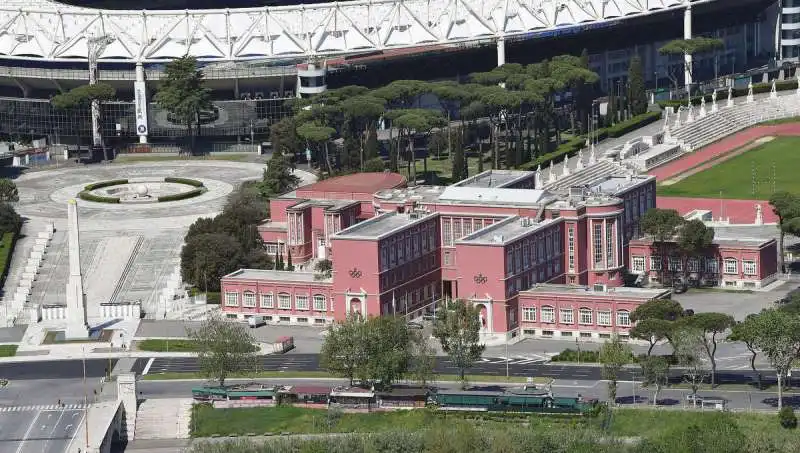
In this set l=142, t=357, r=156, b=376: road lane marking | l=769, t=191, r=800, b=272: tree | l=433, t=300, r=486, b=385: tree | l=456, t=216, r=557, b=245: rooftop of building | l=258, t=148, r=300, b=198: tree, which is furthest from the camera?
l=258, t=148, r=300, b=198: tree

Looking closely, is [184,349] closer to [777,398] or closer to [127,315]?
A: [127,315]

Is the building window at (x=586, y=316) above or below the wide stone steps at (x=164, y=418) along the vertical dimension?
above

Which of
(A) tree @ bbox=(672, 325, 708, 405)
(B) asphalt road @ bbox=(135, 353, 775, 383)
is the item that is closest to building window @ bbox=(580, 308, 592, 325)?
(B) asphalt road @ bbox=(135, 353, 775, 383)

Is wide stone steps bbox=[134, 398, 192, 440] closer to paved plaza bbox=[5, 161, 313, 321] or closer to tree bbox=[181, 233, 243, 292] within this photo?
paved plaza bbox=[5, 161, 313, 321]

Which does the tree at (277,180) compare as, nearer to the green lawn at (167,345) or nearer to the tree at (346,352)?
the green lawn at (167,345)

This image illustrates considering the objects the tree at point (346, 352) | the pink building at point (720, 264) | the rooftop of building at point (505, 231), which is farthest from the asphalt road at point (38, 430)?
the pink building at point (720, 264)

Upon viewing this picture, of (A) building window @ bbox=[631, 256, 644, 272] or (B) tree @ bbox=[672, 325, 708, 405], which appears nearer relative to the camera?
(B) tree @ bbox=[672, 325, 708, 405]
